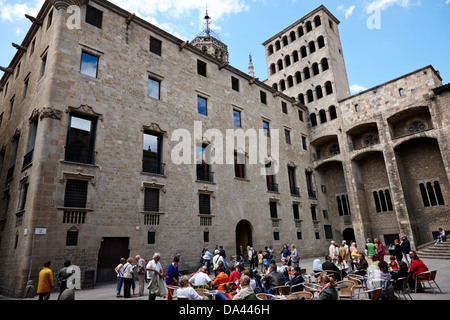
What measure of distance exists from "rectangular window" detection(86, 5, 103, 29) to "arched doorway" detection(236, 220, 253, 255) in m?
16.1

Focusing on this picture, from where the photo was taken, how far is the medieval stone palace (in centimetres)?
1269

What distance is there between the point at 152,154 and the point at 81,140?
12.6 feet

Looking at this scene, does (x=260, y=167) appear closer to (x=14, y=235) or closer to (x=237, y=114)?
(x=237, y=114)

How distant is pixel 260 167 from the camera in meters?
22.6

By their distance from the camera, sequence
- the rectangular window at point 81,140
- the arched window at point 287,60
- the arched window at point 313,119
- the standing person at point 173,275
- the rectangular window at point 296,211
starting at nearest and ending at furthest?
the standing person at point 173,275 → the rectangular window at point 81,140 → the rectangular window at point 296,211 → the arched window at point 313,119 → the arched window at point 287,60

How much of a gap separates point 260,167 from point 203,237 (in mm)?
8262

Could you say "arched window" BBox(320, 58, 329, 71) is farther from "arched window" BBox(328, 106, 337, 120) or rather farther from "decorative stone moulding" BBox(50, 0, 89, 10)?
"decorative stone moulding" BBox(50, 0, 89, 10)

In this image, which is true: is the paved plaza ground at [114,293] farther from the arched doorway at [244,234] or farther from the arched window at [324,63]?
the arched window at [324,63]

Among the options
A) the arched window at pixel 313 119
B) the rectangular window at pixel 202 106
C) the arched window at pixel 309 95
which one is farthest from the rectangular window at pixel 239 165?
the arched window at pixel 309 95

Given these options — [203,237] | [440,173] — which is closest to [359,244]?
[440,173]

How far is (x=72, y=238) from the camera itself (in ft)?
39.4

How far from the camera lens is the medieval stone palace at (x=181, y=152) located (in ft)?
41.6

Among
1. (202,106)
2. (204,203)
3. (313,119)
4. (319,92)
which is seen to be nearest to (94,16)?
(202,106)

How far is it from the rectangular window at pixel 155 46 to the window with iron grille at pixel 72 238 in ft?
39.3
